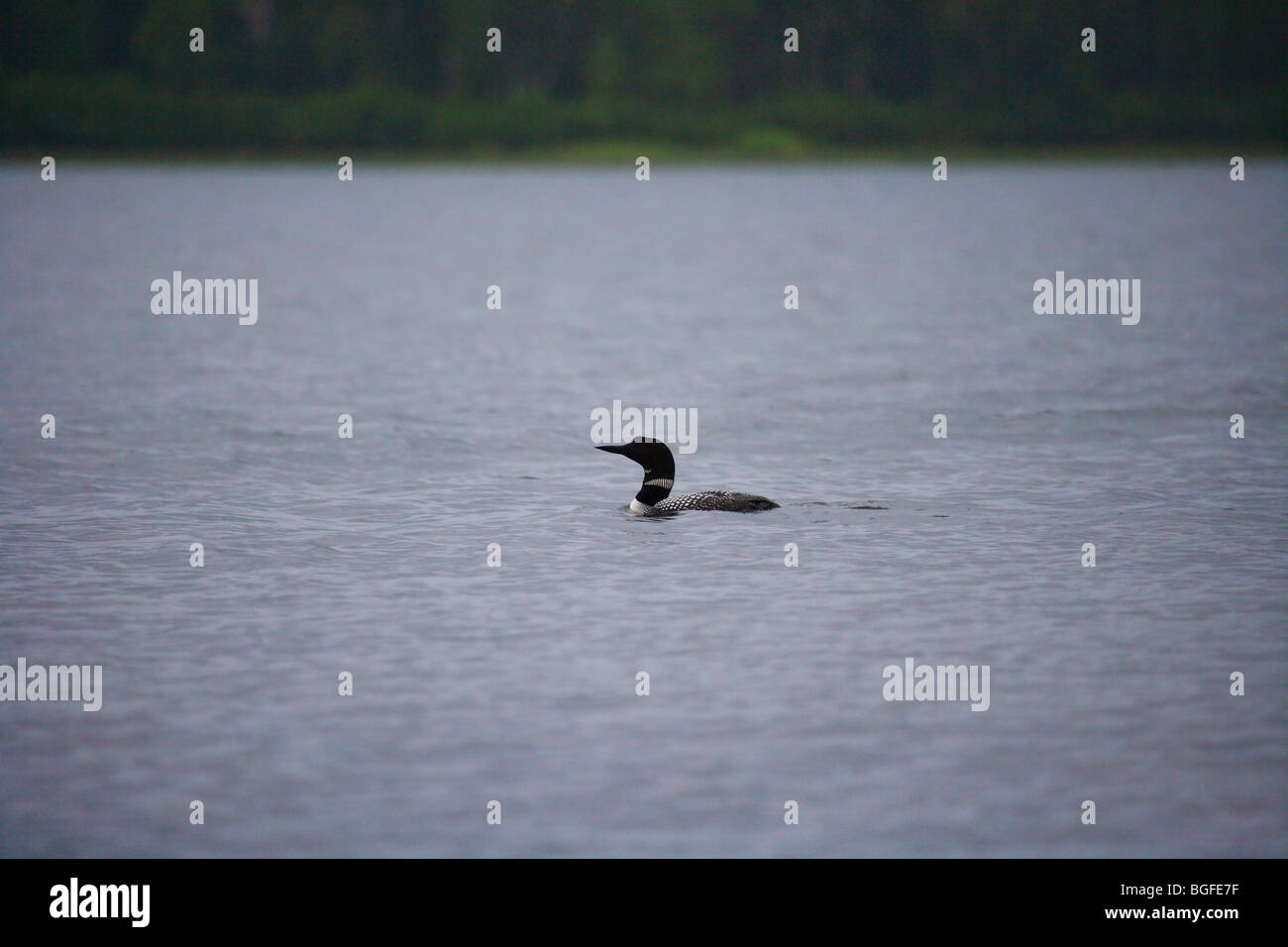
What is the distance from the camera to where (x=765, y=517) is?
735 inches

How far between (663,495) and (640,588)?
3353 mm

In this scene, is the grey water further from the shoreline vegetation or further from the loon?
the shoreline vegetation

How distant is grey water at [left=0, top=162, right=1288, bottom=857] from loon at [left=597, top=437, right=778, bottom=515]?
0.61m

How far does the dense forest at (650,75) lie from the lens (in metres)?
142

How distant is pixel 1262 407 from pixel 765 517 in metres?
10.9

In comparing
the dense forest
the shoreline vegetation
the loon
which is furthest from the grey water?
the dense forest

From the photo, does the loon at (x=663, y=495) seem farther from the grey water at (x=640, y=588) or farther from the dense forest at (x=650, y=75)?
the dense forest at (x=650, y=75)

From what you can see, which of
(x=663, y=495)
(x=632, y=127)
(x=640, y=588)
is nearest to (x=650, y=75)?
(x=632, y=127)

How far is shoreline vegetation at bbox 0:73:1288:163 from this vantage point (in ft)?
461

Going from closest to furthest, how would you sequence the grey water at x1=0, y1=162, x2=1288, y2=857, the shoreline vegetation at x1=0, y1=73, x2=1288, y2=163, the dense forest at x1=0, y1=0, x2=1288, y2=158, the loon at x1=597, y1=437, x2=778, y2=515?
the grey water at x1=0, y1=162, x2=1288, y2=857
the loon at x1=597, y1=437, x2=778, y2=515
the shoreline vegetation at x1=0, y1=73, x2=1288, y2=163
the dense forest at x1=0, y1=0, x2=1288, y2=158

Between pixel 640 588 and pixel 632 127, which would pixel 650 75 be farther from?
pixel 640 588

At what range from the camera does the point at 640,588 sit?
1562 centimetres

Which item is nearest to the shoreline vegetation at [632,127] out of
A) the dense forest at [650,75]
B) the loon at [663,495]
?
the dense forest at [650,75]
